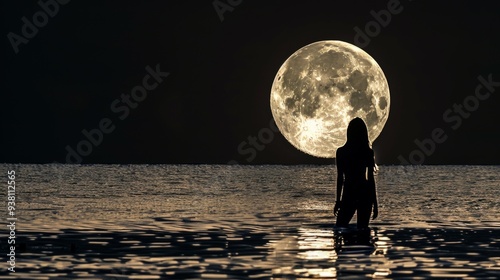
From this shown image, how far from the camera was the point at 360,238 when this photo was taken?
2431 cm

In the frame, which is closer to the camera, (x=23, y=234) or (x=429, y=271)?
(x=429, y=271)

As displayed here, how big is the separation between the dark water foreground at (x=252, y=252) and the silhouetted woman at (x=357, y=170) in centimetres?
67

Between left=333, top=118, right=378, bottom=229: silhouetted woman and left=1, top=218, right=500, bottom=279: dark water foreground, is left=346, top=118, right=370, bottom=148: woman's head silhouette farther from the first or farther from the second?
left=1, top=218, right=500, bottom=279: dark water foreground

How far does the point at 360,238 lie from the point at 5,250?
23.1ft

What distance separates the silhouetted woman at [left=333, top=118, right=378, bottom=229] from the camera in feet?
80.4

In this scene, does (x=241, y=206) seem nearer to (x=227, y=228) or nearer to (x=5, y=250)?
(x=227, y=228)

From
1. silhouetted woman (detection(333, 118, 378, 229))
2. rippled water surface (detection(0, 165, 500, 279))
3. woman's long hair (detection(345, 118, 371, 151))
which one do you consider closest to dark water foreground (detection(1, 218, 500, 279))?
rippled water surface (detection(0, 165, 500, 279))

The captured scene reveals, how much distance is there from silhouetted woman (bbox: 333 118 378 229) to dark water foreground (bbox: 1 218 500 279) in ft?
2.21

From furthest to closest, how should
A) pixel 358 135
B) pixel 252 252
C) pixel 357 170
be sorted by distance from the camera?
pixel 357 170, pixel 358 135, pixel 252 252

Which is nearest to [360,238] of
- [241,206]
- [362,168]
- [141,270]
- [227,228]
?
[362,168]

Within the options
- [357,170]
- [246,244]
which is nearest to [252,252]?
[246,244]

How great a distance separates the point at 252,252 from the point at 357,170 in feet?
13.0

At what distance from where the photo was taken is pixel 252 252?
2170 centimetres

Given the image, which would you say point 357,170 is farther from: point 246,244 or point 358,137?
point 246,244
